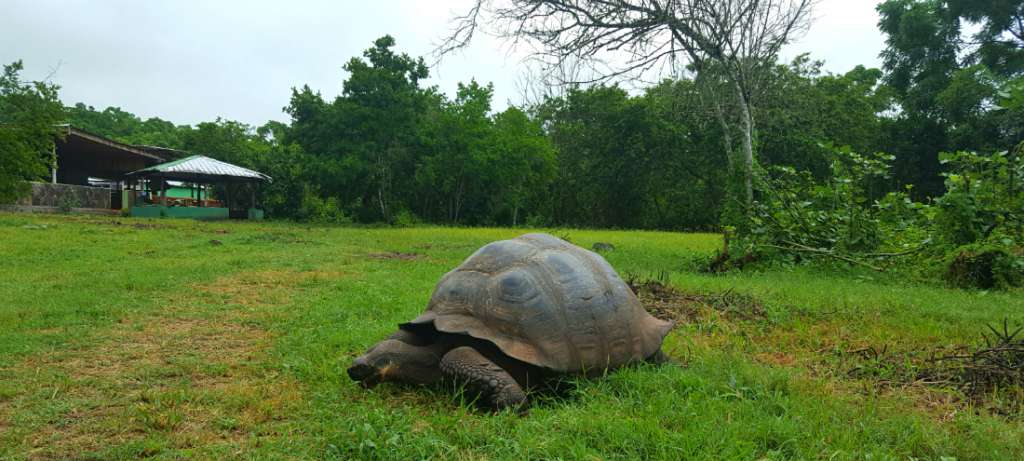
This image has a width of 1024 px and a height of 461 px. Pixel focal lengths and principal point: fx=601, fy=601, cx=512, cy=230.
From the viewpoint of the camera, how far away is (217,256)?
36.4ft

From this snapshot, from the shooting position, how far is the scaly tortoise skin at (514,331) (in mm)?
3242

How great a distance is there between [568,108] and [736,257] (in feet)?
83.3

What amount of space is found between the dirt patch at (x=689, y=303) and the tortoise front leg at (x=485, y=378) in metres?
2.58

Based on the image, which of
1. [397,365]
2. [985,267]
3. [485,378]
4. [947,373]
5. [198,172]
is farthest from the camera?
[198,172]

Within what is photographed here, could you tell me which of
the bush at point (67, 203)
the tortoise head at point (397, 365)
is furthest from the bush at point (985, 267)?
the bush at point (67, 203)

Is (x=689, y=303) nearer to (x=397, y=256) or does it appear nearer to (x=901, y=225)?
(x=901, y=225)

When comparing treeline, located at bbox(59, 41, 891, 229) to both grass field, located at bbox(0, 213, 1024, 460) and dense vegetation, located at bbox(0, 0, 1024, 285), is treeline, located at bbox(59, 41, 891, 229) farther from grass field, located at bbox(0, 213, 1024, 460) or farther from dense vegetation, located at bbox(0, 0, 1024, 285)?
grass field, located at bbox(0, 213, 1024, 460)

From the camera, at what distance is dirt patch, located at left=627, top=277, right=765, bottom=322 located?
5.57 m

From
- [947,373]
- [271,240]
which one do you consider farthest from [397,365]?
[271,240]

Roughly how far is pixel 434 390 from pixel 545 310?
2.64 ft

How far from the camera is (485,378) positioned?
3.11 meters

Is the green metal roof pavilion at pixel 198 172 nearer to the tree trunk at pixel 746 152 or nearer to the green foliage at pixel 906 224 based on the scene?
the tree trunk at pixel 746 152

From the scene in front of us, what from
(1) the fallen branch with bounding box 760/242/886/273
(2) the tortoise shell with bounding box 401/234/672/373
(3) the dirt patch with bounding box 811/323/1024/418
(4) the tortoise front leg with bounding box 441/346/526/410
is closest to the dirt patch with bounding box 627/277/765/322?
(3) the dirt patch with bounding box 811/323/1024/418

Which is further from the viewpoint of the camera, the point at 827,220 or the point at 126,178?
the point at 126,178
